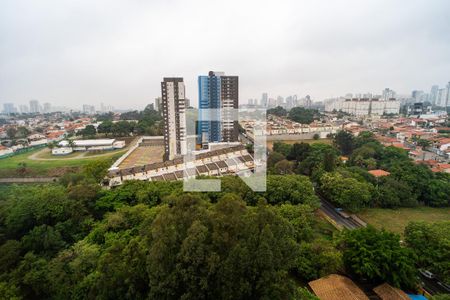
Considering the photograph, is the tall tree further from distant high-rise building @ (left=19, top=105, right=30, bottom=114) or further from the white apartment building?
distant high-rise building @ (left=19, top=105, right=30, bottom=114)

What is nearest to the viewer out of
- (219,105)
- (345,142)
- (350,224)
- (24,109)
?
(350,224)

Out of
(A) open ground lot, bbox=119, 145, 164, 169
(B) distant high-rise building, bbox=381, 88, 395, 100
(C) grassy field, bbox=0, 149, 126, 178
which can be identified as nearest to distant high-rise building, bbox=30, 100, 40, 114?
(C) grassy field, bbox=0, 149, 126, 178

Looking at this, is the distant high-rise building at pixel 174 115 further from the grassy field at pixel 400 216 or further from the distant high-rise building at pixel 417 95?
the distant high-rise building at pixel 417 95

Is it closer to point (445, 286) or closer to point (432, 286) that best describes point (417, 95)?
point (445, 286)

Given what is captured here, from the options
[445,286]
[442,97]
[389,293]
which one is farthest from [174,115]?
[442,97]

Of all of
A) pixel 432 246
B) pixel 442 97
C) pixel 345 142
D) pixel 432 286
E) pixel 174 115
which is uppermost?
pixel 442 97

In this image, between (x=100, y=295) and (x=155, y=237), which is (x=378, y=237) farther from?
(x=100, y=295)
